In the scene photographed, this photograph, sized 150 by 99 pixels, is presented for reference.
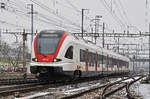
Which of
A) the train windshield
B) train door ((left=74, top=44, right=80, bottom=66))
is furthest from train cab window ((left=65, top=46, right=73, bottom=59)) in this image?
the train windshield

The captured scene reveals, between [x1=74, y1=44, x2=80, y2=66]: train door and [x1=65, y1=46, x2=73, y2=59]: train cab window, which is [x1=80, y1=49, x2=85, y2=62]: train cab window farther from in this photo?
[x1=65, y1=46, x2=73, y2=59]: train cab window

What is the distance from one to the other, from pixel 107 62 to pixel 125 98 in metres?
22.9

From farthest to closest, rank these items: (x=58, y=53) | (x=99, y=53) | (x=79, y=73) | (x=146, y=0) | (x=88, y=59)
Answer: (x=99, y=53) → (x=146, y=0) → (x=88, y=59) → (x=79, y=73) → (x=58, y=53)

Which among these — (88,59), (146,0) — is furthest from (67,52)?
(146,0)

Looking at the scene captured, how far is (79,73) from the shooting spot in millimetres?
23922

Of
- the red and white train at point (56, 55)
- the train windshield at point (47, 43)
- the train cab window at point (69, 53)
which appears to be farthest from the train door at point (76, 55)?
the train windshield at point (47, 43)

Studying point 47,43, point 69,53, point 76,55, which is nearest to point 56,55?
point 47,43

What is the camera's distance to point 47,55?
1994cm

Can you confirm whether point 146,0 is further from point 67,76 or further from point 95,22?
point 95,22

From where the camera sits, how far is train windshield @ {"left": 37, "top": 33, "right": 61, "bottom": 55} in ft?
66.0

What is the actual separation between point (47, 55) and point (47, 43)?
0.85m

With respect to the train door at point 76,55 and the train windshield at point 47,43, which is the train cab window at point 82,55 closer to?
the train door at point 76,55

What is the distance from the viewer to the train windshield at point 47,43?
2012 cm

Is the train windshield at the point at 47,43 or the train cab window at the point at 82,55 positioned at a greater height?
the train windshield at the point at 47,43
